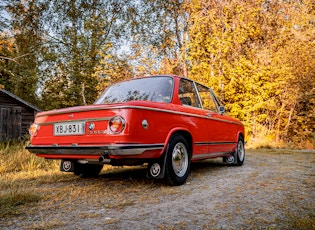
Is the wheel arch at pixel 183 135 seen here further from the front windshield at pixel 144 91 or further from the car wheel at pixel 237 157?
the car wheel at pixel 237 157

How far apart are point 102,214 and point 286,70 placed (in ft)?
42.4

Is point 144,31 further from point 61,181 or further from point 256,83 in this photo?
point 61,181

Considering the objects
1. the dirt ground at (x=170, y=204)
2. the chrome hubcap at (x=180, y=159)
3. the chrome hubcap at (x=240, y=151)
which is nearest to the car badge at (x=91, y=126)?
the dirt ground at (x=170, y=204)

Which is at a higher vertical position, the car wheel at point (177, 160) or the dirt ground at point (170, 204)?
the car wheel at point (177, 160)

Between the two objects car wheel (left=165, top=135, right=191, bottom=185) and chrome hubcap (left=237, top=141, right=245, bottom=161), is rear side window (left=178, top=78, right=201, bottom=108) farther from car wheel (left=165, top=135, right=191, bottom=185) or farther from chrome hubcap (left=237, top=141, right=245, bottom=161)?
chrome hubcap (left=237, top=141, right=245, bottom=161)

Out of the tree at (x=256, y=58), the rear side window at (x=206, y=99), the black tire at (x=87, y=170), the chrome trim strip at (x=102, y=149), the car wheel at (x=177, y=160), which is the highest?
the tree at (x=256, y=58)

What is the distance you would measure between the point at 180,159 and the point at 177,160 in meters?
0.09

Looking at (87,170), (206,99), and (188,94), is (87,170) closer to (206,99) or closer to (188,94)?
(188,94)

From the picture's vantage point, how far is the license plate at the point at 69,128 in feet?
12.2

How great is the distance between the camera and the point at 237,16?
Answer: 48.4 feet

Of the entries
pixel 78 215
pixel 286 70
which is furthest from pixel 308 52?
pixel 78 215

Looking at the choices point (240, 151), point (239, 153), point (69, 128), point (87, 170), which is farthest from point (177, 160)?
point (240, 151)

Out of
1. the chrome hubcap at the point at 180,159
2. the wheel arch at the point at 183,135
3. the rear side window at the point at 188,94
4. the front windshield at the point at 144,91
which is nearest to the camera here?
the wheel arch at the point at 183,135

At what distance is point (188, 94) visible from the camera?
488cm
